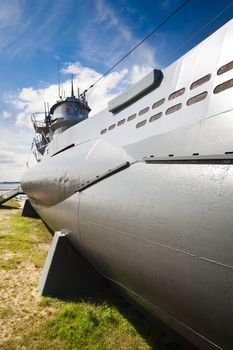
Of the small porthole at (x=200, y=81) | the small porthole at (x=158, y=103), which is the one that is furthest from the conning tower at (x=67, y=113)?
the small porthole at (x=200, y=81)

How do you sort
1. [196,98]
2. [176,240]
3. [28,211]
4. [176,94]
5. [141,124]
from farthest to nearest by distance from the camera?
1. [28,211]
2. [141,124]
3. [176,94]
4. [196,98]
5. [176,240]

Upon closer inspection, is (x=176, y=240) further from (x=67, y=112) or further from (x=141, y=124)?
(x=67, y=112)

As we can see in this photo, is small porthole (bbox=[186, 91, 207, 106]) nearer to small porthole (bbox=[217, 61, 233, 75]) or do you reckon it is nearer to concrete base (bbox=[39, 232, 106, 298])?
small porthole (bbox=[217, 61, 233, 75])

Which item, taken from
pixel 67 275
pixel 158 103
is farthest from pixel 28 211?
pixel 158 103

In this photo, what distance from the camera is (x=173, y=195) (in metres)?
2.95

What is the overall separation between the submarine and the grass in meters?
0.95

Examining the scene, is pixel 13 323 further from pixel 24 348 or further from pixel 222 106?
pixel 222 106

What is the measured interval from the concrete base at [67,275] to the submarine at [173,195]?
84 cm

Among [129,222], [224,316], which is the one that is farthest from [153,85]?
[224,316]

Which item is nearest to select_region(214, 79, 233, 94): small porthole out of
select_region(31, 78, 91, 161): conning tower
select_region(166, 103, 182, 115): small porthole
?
select_region(166, 103, 182, 115): small porthole

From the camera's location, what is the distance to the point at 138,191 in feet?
11.6

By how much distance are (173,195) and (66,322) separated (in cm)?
349

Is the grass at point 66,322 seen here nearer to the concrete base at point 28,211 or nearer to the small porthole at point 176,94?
the small porthole at point 176,94

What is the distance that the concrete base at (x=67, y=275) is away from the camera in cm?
604
